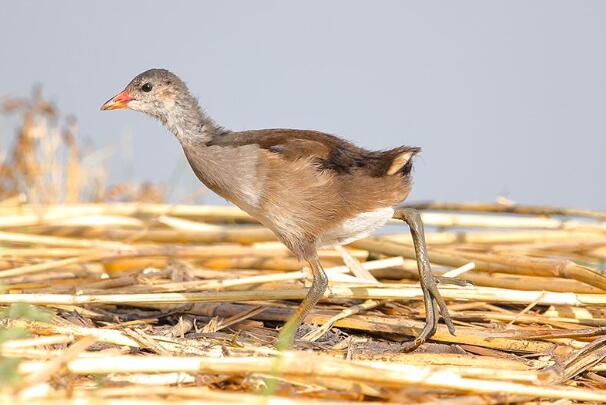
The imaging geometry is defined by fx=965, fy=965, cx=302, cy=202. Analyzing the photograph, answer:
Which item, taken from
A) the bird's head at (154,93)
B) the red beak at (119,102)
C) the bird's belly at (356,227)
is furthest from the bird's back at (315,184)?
the red beak at (119,102)

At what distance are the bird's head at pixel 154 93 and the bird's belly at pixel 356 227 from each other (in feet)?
2.75

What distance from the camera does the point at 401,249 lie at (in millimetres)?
4438

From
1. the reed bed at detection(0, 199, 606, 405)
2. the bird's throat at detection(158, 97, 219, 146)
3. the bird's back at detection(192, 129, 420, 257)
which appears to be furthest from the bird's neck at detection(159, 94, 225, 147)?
the reed bed at detection(0, 199, 606, 405)

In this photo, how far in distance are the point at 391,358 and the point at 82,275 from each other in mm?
1937

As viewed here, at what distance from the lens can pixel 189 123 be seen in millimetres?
3797

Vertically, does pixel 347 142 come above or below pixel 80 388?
above

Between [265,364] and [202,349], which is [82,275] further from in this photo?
[265,364]

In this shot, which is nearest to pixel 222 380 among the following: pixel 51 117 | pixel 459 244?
pixel 459 244

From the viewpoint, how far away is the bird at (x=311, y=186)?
11.4ft

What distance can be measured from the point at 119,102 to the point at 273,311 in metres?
1.06

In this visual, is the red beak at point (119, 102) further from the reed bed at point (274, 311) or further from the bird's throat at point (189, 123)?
the reed bed at point (274, 311)

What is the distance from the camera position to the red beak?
3922mm

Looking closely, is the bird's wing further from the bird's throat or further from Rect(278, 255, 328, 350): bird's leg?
Rect(278, 255, 328, 350): bird's leg

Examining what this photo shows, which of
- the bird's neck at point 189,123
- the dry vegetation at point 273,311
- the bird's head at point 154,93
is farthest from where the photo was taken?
the bird's head at point 154,93
